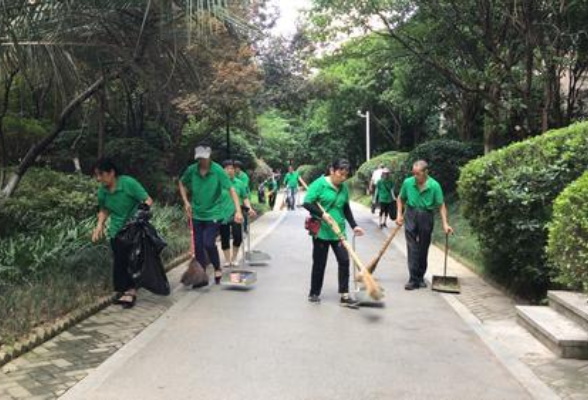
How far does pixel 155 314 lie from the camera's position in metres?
7.29

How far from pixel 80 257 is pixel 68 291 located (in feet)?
3.80

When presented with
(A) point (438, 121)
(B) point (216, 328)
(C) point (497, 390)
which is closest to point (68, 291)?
(B) point (216, 328)

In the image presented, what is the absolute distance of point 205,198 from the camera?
864cm

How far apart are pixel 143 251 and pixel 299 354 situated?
106 inches

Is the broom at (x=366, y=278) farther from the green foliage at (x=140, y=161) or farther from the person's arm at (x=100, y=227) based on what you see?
the green foliage at (x=140, y=161)

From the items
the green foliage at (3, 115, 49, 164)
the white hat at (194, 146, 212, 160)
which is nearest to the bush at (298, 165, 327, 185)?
the green foliage at (3, 115, 49, 164)

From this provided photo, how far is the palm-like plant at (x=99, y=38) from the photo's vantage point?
25.6ft

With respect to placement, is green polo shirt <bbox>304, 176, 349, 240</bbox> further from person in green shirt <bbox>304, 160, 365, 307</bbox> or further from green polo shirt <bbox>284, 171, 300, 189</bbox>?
green polo shirt <bbox>284, 171, 300, 189</bbox>

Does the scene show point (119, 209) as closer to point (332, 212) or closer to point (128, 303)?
point (128, 303)

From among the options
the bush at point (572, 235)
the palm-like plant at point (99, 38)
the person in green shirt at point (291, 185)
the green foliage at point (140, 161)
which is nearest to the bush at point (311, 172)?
the person in green shirt at point (291, 185)

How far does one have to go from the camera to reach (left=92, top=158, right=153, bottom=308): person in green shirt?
297 inches

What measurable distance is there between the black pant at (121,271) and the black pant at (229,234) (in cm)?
265

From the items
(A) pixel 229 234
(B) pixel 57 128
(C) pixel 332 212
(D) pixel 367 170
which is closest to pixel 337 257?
(C) pixel 332 212

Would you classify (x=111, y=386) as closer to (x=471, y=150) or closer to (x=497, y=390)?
(x=497, y=390)
